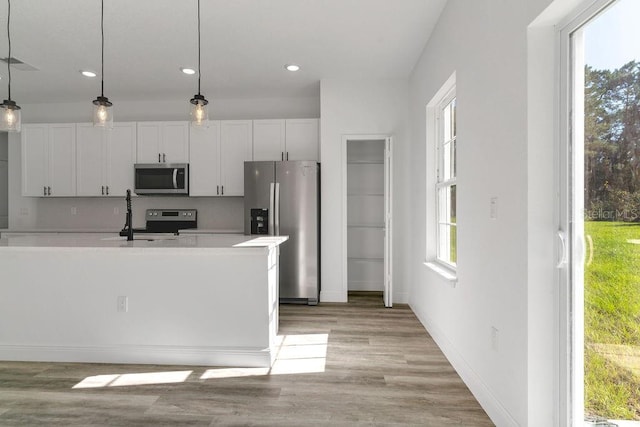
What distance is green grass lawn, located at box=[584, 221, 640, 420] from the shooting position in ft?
4.51

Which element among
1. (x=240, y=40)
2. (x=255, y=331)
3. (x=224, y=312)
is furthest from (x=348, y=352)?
(x=240, y=40)

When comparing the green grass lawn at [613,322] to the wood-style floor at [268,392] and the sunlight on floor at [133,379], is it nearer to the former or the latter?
the wood-style floor at [268,392]

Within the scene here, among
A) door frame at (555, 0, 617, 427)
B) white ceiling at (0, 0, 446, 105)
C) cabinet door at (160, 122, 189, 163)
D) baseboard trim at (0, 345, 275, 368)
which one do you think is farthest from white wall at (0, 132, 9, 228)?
door frame at (555, 0, 617, 427)

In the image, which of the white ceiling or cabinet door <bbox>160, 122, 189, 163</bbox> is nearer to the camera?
the white ceiling

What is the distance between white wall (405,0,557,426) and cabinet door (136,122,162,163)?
3698mm

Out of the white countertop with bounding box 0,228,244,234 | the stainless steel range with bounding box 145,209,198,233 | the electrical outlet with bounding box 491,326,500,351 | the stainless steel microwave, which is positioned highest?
the stainless steel microwave

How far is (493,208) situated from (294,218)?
2.85m

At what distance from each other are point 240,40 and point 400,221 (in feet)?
8.79

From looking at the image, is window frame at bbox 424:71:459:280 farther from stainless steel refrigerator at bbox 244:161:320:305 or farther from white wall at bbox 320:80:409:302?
stainless steel refrigerator at bbox 244:161:320:305

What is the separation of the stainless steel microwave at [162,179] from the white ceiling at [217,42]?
1018 mm

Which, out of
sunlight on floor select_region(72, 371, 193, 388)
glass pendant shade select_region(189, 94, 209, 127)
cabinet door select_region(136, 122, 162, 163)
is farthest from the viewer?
cabinet door select_region(136, 122, 162, 163)

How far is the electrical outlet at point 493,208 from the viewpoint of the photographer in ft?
7.07

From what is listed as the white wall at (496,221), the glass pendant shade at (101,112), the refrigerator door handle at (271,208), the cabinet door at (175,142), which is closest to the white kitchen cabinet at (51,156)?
the cabinet door at (175,142)

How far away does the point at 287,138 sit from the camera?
5117 mm
